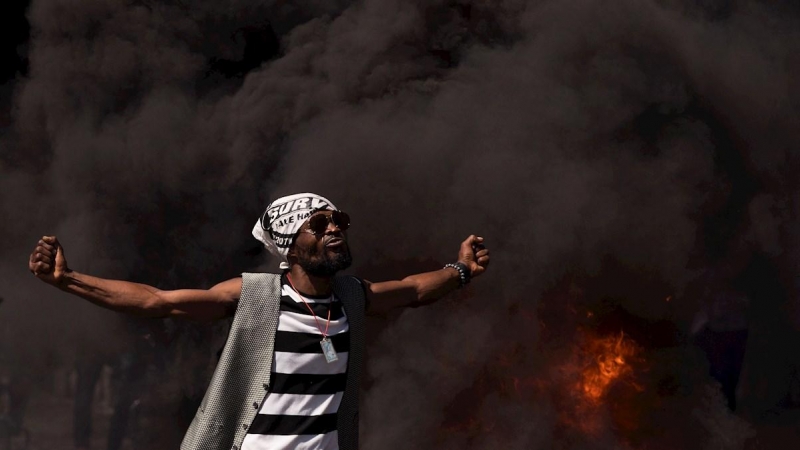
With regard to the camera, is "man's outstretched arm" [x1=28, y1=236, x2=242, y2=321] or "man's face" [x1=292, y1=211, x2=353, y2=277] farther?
Result: "man's face" [x1=292, y1=211, x2=353, y2=277]

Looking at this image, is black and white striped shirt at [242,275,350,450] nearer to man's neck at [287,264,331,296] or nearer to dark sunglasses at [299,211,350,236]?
man's neck at [287,264,331,296]

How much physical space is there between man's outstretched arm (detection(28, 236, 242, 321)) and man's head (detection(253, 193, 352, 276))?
11.4 inches

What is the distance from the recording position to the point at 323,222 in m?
3.73

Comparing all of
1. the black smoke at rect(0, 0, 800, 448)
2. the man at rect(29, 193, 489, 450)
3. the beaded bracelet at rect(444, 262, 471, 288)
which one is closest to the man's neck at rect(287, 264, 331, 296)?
the man at rect(29, 193, 489, 450)

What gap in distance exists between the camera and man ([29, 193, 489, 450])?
345 cm

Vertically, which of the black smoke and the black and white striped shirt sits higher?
the black and white striped shirt

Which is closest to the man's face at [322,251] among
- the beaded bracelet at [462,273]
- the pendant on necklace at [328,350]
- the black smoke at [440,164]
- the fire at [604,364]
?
the pendant on necklace at [328,350]

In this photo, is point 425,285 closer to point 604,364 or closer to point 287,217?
point 287,217

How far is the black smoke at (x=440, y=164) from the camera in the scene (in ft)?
22.9

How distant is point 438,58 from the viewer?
299 inches

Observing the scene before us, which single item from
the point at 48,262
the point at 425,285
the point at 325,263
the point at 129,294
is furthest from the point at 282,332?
the point at 48,262

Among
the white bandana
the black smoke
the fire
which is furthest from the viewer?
the black smoke

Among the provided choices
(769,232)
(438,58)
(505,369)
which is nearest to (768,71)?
(769,232)

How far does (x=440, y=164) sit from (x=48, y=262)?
165 inches
